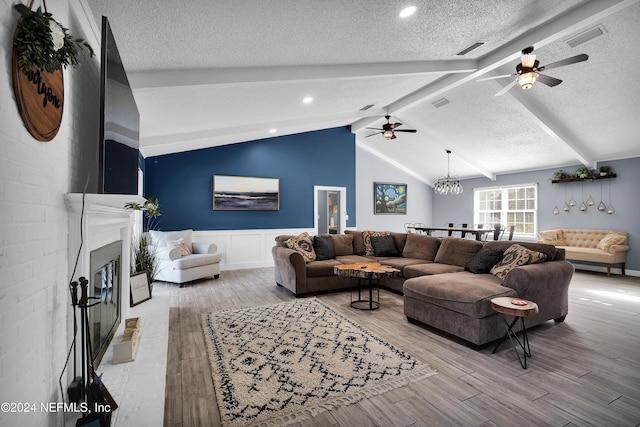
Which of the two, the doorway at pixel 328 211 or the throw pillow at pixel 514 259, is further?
the doorway at pixel 328 211

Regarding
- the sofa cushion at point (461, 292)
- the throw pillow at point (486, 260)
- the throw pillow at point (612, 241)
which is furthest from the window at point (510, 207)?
the sofa cushion at point (461, 292)

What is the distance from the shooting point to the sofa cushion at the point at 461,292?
2750 millimetres

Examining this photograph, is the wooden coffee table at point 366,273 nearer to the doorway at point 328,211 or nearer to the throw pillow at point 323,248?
the throw pillow at point 323,248

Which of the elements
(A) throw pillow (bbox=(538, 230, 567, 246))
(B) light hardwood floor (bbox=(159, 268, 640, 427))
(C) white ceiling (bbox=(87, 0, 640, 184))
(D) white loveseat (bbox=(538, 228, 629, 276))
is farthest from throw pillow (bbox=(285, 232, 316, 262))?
(A) throw pillow (bbox=(538, 230, 567, 246))

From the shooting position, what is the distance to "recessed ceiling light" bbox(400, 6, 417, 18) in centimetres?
255

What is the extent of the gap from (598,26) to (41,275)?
216 inches

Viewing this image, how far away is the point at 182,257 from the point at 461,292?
447cm

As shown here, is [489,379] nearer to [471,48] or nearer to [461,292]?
[461,292]

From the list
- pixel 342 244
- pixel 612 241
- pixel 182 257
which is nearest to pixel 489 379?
pixel 342 244

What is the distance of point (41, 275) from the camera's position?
1343 mm

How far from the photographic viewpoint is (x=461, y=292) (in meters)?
2.90

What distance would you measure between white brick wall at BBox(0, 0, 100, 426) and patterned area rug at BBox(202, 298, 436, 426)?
3.26 ft

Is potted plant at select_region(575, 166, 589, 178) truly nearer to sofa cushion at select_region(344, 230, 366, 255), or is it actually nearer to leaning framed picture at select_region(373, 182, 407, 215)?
leaning framed picture at select_region(373, 182, 407, 215)

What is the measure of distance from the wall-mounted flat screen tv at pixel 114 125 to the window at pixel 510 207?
9125mm
